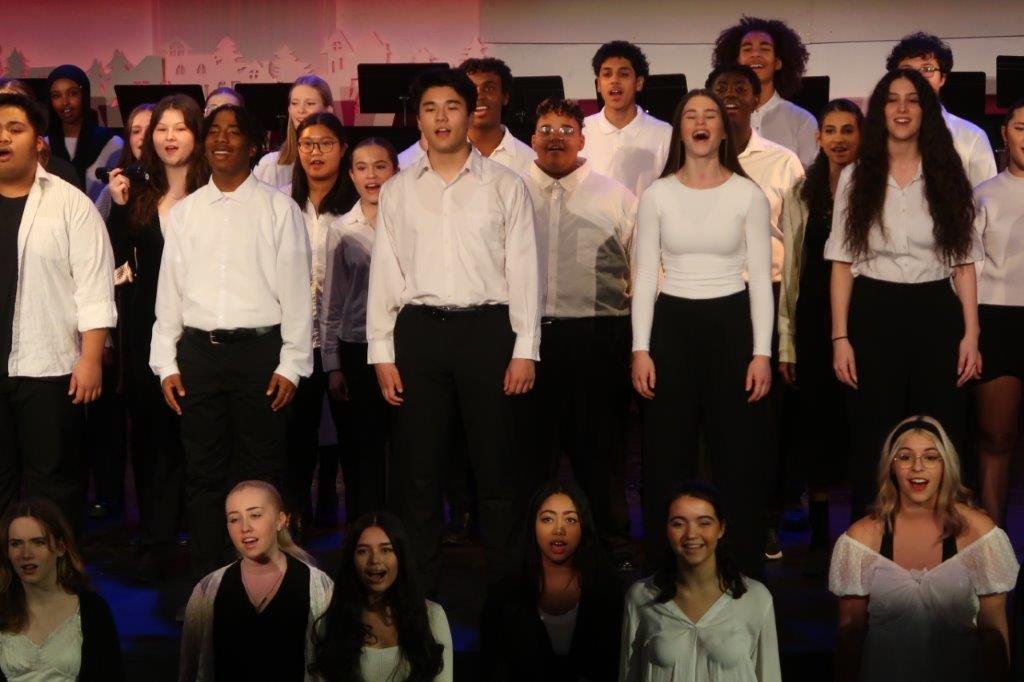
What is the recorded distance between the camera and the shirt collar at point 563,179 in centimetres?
470

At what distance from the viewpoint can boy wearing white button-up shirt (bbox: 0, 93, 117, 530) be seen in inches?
160

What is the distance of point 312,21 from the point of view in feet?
28.2

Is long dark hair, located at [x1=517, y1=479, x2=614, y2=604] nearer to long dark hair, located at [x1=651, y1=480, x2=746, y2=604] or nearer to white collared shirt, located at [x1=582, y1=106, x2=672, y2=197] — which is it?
long dark hair, located at [x1=651, y1=480, x2=746, y2=604]

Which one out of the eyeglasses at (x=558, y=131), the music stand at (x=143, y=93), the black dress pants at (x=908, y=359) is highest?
the music stand at (x=143, y=93)

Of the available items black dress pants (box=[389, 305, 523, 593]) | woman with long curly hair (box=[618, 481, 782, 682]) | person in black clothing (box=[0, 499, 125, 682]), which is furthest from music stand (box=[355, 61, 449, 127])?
woman with long curly hair (box=[618, 481, 782, 682])

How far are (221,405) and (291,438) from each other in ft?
2.39

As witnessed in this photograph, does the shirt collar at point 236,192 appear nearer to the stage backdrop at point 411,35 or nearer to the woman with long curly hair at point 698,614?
the woman with long curly hair at point 698,614

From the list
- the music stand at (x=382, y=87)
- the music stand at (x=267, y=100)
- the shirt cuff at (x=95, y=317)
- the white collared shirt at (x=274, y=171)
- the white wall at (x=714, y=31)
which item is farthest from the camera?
the white wall at (x=714, y=31)

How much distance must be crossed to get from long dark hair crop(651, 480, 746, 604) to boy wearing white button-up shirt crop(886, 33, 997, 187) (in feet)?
5.49

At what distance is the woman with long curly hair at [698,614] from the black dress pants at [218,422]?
1130 mm

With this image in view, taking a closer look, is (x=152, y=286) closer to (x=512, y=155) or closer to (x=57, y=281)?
(x=57, y=281)

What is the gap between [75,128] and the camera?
5.80m

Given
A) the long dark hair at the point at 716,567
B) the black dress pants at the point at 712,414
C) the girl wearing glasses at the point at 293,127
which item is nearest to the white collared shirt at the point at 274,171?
the girl wearing glasses at the point at 293,127

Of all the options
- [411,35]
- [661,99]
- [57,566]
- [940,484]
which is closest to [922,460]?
[940,484]
